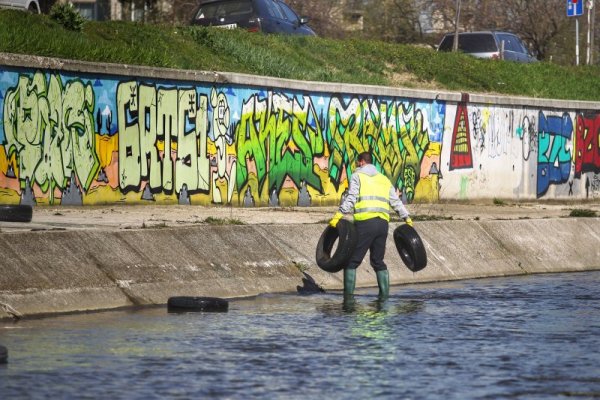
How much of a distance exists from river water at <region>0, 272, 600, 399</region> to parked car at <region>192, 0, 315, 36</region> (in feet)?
55.2

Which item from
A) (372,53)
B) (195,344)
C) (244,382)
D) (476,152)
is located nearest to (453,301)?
(195,344)

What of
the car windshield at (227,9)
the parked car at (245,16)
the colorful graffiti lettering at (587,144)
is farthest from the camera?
the colorful graffiti lettering at (587,144)

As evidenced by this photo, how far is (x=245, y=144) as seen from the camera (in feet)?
82.4

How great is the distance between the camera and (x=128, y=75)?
2267 cm

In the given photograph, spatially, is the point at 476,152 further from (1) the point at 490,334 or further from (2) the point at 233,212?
(1) the point at 490,334

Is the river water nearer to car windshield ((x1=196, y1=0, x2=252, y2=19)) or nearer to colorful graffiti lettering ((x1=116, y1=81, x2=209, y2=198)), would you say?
colorful graffiti lettering ((x1=116, y1=81, x2=209, y2=198))

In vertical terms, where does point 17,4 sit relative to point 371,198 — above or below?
above

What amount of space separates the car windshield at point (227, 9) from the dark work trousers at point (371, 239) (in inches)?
676

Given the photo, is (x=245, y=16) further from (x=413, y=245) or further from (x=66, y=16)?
(x=413, y=245)

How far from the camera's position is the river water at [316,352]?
10422 millimetres

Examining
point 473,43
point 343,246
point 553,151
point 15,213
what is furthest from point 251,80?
point 473,43

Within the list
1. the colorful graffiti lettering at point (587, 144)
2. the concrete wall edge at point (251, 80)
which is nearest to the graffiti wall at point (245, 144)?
the concrete wall edge at point (251, 80)

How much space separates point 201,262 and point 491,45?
1022 inches

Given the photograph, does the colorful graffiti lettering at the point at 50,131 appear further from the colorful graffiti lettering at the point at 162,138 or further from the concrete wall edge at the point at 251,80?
the colorful graffiti lettering at the point at 162,138
